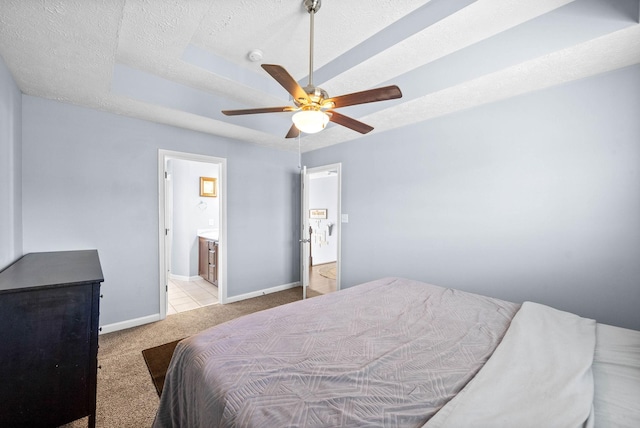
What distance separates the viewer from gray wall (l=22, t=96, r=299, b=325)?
2.49m

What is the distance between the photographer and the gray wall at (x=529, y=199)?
6.24 feet

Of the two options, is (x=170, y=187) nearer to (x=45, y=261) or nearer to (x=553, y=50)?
(x=45, y=261)

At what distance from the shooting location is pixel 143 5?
159 cm

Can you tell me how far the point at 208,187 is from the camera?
503 centimetres

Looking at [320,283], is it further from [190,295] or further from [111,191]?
[111,191]

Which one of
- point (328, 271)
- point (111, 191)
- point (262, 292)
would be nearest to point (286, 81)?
point (111, 191)

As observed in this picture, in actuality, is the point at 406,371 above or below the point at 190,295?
above

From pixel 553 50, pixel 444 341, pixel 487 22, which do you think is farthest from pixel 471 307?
pixel 487 22

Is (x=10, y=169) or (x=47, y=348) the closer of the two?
(x=47, y=348)

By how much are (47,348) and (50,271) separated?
562mm

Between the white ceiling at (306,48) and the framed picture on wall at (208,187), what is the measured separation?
2.16m

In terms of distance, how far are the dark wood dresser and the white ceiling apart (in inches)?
59.2

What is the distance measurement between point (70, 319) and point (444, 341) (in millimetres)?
2096

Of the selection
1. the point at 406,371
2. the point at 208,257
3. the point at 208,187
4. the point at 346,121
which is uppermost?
the point at 346,121
